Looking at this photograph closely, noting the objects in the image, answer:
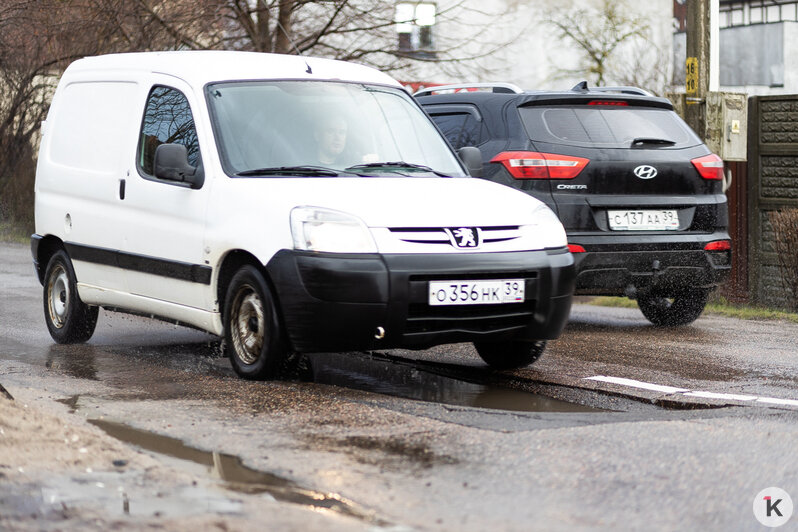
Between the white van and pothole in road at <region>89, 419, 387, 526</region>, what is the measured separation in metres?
1.43

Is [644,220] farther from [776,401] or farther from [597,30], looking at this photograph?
[597,30]

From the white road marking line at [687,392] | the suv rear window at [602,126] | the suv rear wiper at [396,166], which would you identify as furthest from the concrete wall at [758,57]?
the white road marking line at [687,392]

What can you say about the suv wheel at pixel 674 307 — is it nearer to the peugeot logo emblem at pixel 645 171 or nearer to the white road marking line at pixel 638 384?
the peugeot logo emblem at pixel 645 171

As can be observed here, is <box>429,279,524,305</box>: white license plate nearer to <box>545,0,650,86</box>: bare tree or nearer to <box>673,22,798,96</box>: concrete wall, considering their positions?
<box>545,0,650,86</box>: bare tree

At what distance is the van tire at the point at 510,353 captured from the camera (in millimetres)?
8250

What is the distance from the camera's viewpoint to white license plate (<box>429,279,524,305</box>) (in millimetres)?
7191

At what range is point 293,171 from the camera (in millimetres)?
7820

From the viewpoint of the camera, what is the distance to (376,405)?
685 cm

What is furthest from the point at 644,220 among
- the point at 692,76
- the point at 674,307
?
the point at 692,76

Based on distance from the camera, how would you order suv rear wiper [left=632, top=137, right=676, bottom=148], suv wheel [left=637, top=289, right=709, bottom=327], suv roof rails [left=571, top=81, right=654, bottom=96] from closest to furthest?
suv rear wiper [left=632, top=137, right=676, bottom=148]
suv roof rails [left=571, top=81, right=654, bottom=96]
suv wheel [left=637, top=289, right=709, bottom=327]

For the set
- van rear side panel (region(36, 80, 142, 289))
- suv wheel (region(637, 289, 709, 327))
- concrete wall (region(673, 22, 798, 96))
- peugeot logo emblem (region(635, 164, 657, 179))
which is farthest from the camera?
concrete wall (region(673, 22, 798, 96))

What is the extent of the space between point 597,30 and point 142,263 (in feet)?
114

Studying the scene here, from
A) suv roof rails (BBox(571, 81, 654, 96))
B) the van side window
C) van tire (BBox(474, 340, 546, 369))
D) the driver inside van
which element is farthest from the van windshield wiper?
suv roof rails (BBox(571, 81, 654, 96))

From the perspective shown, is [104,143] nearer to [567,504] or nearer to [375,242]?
[375,242]
